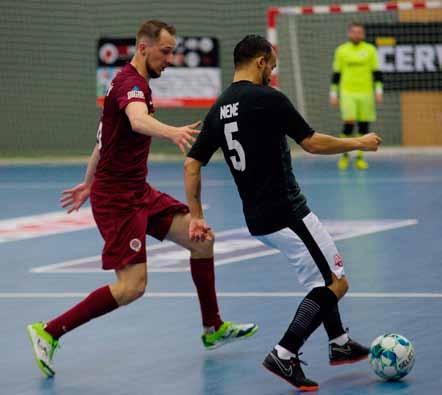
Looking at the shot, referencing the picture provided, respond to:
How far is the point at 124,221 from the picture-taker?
7195mm

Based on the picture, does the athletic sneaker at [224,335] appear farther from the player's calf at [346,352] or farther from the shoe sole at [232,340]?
the player's calf at [346,352]

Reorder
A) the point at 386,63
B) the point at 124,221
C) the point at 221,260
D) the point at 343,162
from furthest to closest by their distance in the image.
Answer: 1. the point at 386,63
2. the point at 343,162
3. the point at 221,260
4. the point at 124,221

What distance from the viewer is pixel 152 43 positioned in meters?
7.13

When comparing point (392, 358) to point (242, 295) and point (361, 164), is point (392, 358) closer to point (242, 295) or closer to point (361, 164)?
point (242, 295)

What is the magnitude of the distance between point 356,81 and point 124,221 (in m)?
13.7

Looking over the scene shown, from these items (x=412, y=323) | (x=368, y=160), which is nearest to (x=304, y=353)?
(x=412, y=323)

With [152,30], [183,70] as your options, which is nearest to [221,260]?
[152,30]

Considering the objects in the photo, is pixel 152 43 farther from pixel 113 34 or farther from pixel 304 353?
pixel 113 34

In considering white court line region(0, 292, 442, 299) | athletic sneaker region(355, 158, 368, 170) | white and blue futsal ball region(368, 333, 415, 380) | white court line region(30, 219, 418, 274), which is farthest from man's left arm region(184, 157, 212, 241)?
athletic sneaker region(355, 158, 368, 170)

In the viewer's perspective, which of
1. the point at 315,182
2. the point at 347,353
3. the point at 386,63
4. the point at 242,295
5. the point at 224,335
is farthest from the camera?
the point at 386,63

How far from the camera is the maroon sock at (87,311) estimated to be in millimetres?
7113

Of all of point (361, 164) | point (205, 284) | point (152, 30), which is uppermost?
point (152, 30)

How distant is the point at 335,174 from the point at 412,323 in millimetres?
11360

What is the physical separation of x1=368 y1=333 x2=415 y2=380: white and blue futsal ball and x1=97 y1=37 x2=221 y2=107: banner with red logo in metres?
17.1
